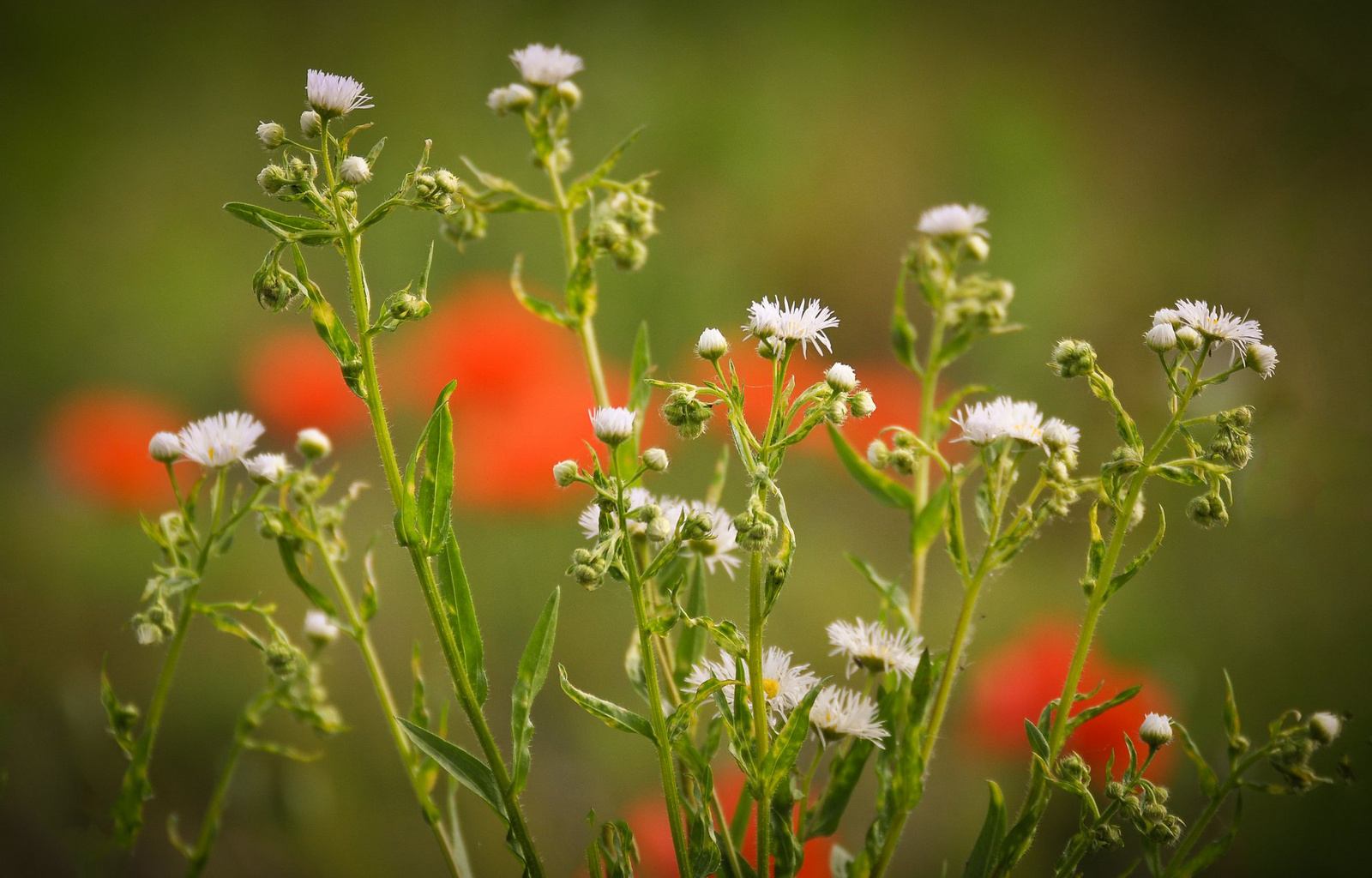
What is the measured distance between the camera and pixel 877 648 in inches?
16.6

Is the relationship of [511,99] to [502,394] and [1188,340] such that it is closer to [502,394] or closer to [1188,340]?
[1188,340]

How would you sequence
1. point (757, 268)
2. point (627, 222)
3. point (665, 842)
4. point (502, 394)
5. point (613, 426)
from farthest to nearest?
point (757, 268), point (502, 394), point (665, 842), point (627, 222), point (613, 426)

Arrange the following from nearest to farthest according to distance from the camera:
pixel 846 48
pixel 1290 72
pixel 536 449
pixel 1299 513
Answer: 1. pixel 536 449
2. pixel 1299 513
3. pixel 1290 72
4. pixel 846 48

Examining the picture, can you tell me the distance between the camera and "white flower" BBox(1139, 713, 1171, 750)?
38 centimetres

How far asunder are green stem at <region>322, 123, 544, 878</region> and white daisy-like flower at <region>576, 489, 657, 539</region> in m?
0.06

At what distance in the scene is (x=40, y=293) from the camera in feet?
4.40

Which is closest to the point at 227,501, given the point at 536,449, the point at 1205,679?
the point at 536,449

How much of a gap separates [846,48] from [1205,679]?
0.97m

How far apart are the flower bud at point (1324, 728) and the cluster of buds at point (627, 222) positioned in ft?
1.06

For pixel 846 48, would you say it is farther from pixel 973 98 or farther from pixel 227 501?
pixel 227 501

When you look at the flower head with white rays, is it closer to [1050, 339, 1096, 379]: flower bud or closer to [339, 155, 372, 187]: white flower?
A: [339, 155, 372, 187]: white flower

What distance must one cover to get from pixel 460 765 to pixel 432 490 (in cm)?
10

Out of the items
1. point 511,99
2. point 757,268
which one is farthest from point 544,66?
point 757,268

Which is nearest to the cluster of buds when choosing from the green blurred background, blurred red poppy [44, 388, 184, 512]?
the green blurred background
